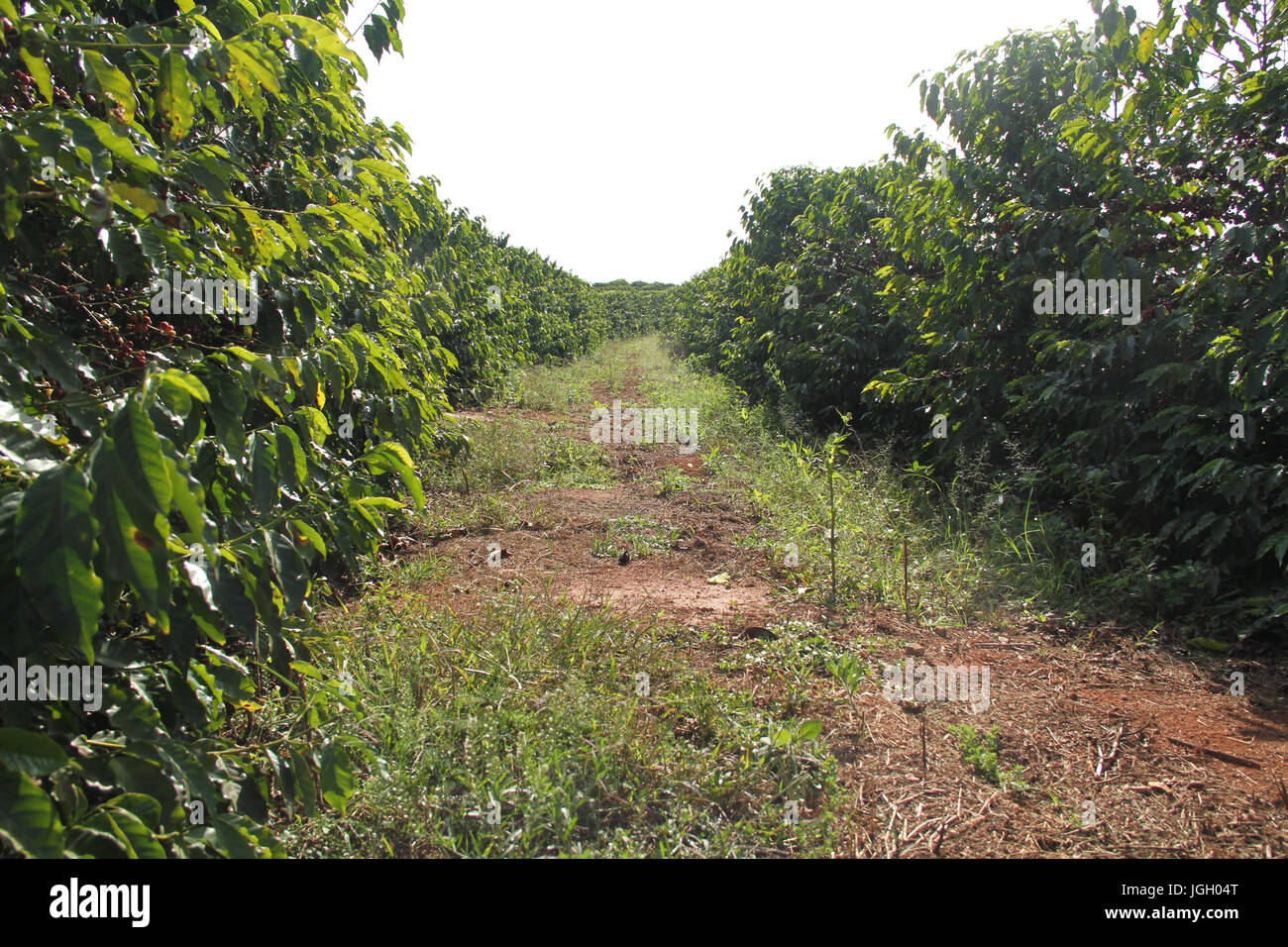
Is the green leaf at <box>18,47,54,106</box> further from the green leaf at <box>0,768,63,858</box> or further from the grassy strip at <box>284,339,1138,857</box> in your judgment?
the grassy strip at <box>284,339,1138,857</box>

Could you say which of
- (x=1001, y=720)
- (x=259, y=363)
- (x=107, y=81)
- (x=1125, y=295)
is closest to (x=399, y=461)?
(x=259, y=363)

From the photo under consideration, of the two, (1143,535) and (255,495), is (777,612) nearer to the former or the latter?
(1143,535)

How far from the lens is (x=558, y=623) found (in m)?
3.00

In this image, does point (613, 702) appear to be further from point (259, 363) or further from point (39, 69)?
point (39, 69)

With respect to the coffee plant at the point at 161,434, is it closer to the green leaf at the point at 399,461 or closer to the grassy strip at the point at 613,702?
the green leaf at the point at 399,461

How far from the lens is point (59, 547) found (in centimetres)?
99

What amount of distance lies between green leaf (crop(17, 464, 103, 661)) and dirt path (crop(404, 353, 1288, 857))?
1853mm

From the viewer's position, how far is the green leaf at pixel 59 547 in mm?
968

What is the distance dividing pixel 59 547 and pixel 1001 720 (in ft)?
9.21

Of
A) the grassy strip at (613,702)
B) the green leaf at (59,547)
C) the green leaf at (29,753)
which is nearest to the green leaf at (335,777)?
the grassy strip at (613,702)

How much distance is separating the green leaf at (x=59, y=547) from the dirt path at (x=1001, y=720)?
1853 mm
